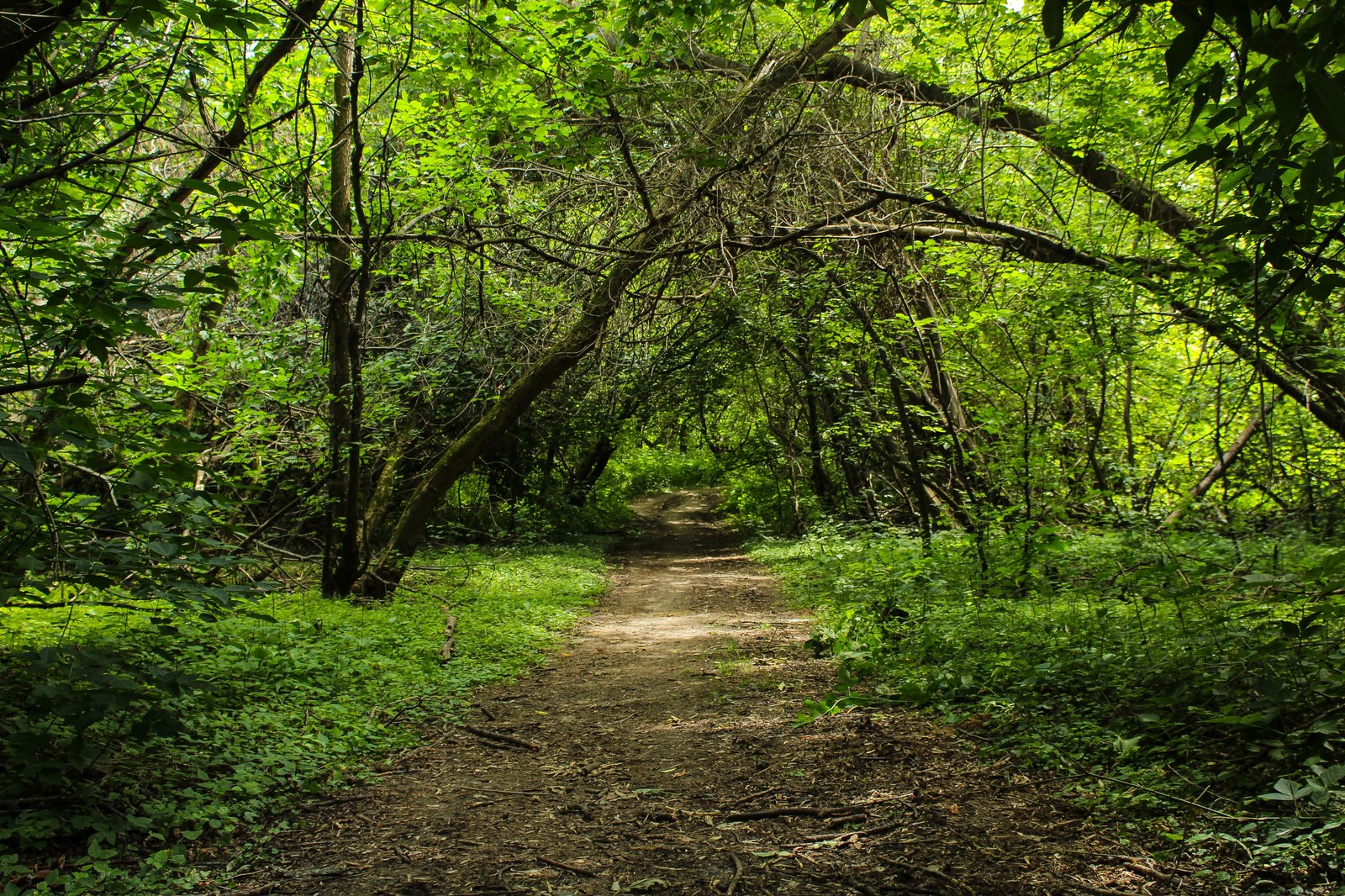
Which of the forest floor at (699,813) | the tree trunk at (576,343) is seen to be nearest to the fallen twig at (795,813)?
the forest floor at (699,813)

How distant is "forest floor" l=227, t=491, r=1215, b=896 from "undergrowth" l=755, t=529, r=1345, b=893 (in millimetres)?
265

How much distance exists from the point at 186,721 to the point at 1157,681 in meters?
5.17

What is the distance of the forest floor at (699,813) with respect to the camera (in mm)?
2957

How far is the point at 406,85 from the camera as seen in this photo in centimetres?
879

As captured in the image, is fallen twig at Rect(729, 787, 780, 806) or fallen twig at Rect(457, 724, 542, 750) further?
fallen twig at Rect(457, 724, 542, 750)

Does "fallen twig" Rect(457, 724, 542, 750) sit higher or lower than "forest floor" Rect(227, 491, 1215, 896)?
lower

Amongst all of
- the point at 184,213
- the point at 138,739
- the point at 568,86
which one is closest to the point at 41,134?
the point at 184,213

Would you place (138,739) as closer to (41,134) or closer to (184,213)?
(184,213)

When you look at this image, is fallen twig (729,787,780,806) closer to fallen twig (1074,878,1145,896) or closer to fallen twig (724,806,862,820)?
fallen twig (724,806,862,820)

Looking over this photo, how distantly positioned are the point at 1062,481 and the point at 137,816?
8279mm

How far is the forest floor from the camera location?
296 centimetres

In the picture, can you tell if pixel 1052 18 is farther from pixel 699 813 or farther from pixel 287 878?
pixel 287 878

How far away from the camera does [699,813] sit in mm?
3691

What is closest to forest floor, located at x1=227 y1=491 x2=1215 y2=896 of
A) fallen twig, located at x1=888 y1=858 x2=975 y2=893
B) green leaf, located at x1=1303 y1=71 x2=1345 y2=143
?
fallen twig, located at x1=888 y1=858 x2=975 y2=893
